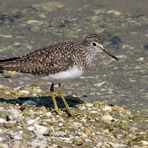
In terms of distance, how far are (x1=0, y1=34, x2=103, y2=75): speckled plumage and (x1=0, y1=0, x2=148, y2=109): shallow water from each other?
2.19 metres

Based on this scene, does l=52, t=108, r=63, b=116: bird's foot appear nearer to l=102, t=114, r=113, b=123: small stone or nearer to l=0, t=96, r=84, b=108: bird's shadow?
l=0, t=96, r=84, b=108: bird's shadow

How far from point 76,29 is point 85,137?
810 centimetres

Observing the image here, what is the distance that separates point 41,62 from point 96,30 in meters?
6.96

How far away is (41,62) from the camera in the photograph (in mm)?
11391

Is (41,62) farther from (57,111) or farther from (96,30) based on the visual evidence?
(96,30)

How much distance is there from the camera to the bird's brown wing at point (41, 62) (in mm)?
11281

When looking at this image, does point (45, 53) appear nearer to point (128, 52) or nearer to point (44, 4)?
point (128, 52)

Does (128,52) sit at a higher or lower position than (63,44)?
lower

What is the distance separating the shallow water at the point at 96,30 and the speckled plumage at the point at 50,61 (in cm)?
219

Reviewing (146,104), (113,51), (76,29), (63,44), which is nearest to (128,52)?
(113,51)

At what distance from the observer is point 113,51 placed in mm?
16578

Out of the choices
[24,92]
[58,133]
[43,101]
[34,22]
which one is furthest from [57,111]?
[34,22]

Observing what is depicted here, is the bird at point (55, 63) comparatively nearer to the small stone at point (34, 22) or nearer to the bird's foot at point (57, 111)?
the bird's foot at point (57, 111)

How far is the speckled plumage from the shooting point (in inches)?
444
